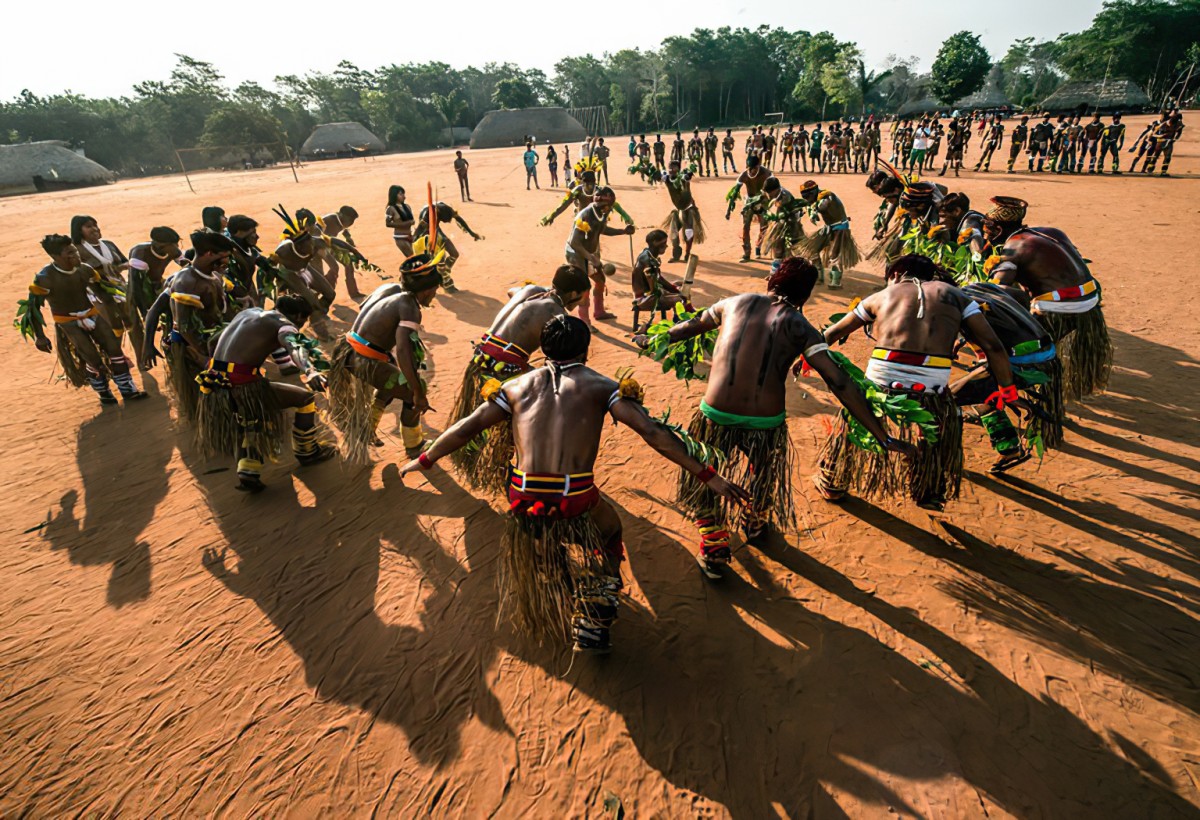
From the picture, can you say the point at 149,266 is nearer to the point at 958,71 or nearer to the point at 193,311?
the point at 193,311

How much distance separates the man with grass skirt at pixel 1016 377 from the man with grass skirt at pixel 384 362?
4.49 meters

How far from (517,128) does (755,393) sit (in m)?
57.3

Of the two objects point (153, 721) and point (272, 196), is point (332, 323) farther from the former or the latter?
point (272, 196)

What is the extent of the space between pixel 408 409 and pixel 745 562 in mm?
3366

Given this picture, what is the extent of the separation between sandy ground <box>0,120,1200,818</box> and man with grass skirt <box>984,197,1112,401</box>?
1.85ft

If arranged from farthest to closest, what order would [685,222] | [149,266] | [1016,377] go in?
[685,222]
[149,266]
[1016,377]

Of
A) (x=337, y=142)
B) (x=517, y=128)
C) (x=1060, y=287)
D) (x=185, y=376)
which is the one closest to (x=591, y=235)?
(x=185, y=376)

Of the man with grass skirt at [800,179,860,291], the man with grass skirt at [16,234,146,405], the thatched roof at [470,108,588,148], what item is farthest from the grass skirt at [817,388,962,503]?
the thatched roof at [470,108,588,148]

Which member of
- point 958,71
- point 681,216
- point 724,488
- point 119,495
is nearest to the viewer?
point 724,488

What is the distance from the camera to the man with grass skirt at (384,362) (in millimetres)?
4719

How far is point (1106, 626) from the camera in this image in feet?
10.7

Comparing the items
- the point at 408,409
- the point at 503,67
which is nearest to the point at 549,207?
the point at 408,409

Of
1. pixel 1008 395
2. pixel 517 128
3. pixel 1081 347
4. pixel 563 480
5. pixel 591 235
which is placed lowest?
pixel 1081 347

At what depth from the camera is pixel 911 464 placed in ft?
13.4
